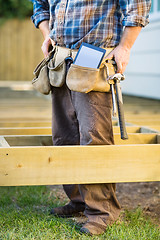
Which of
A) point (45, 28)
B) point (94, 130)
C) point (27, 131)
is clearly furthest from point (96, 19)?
point (27, 131)

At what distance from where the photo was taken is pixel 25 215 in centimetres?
249

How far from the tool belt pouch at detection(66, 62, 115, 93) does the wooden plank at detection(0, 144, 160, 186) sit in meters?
0.31

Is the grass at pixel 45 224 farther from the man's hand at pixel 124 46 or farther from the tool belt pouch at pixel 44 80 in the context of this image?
the man's hand at pixel 124 46

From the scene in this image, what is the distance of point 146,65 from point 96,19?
4337 millimetres

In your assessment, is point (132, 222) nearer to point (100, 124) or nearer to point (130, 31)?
point (100, 124)

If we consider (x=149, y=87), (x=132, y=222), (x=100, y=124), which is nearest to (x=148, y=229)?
(x=132, y=222)

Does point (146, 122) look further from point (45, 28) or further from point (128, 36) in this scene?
point (128, 36)

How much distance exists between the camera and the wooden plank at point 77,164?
2137 mm

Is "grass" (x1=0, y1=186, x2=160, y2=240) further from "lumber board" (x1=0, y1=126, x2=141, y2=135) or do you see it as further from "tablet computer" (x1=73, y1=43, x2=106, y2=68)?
"tablet computer" (x1=73, y1=43, x2=106, y2=68)

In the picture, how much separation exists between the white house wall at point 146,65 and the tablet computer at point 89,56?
155 inches

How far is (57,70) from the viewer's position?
→ 236cm

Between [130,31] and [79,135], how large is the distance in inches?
26.7

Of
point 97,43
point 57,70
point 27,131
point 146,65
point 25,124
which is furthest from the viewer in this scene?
point 146,65

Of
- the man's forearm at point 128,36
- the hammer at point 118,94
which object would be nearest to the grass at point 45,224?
A: the hammer at point 118,94
